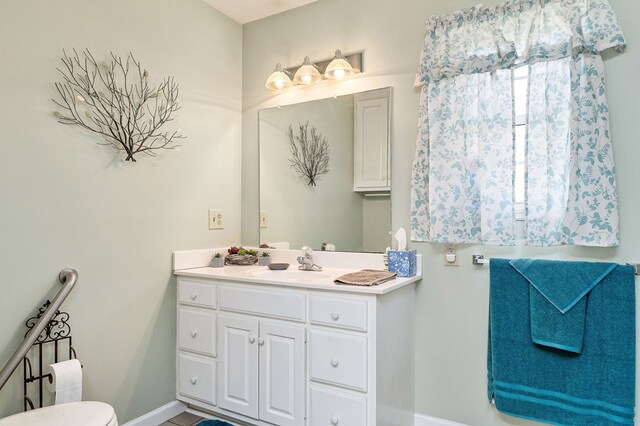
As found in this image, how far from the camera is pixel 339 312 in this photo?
192cm

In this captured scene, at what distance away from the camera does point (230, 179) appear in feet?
9.52

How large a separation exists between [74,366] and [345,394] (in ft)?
3.99

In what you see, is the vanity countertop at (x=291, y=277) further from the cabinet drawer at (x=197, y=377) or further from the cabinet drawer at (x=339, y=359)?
the cabinet drawer at (x=197, y=377)

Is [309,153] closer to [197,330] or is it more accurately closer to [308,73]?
[308,73]

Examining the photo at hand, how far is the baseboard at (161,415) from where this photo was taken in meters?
2.29

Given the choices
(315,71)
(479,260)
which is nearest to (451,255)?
(479,260)

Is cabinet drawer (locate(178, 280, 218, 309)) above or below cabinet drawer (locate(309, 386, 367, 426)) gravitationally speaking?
above

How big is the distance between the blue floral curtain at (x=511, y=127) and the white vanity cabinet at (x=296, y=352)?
56cm

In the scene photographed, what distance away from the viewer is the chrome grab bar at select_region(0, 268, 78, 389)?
166 cm

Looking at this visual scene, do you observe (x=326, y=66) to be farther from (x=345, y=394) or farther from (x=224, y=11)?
(x=345, y=394)

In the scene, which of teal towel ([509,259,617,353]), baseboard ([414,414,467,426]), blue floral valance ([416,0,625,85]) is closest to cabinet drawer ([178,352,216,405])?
baseboard ([414,414,467,426])

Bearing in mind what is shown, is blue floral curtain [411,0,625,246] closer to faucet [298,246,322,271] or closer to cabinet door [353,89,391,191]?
cabinet door [353,89,391,191]

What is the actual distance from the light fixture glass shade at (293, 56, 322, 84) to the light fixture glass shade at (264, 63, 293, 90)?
0.12 meters

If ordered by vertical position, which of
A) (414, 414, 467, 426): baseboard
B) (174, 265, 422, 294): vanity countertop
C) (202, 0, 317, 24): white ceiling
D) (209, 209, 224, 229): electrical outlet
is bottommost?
(414, 414, 467, 426): baseboard
